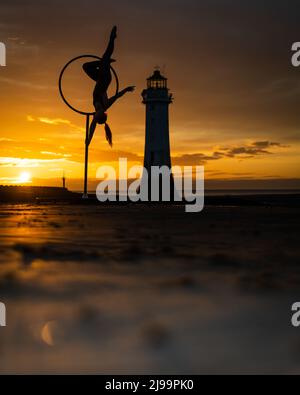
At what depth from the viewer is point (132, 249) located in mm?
14383

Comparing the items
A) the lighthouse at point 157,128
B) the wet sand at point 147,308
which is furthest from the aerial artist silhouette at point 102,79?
the lighthouse at point 157,128

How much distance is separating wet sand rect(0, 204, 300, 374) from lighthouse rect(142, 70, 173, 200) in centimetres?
2555

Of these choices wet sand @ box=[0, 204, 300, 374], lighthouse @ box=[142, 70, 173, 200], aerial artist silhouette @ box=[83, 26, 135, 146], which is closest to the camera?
wet sand @ box=[0, 204, 300, 374]

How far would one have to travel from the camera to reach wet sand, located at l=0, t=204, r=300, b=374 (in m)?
5.80

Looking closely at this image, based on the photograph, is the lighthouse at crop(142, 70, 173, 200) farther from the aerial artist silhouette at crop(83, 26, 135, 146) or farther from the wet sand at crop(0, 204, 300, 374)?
the wet sand at crop(0, 204, 300, 374)

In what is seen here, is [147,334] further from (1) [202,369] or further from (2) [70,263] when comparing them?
(2) [70,263]

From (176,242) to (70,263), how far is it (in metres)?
5.31

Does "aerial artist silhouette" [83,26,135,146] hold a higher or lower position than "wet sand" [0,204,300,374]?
higher

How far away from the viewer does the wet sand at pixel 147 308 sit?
580cm

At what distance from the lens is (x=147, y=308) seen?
25.6ft

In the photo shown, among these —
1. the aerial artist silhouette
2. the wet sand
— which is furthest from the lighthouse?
the wet sand

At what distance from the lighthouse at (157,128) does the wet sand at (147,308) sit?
25550mm

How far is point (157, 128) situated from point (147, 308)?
1305 inches

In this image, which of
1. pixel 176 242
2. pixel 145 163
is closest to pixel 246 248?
pixel 176 242
